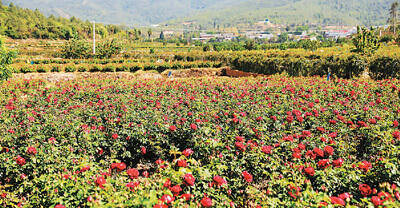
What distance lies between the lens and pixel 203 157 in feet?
14.2

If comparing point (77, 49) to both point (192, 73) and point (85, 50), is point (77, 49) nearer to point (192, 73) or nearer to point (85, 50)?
point (85, 50)

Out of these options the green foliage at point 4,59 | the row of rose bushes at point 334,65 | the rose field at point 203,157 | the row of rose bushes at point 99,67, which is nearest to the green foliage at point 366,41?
the row of rose bushes at point 334,65

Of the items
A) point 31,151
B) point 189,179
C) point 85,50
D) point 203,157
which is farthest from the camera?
point 85,50

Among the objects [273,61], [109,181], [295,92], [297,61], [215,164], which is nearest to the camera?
[109,181]

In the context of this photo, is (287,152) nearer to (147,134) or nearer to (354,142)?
(354,142)

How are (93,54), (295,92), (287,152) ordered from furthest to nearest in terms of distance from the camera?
1. (93,54)
2. (295,92)
3. (287,152)

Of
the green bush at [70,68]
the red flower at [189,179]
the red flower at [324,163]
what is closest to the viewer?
the red flower at [189,179]

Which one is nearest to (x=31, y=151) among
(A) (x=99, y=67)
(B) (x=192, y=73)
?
(B) (x=192, y=73)

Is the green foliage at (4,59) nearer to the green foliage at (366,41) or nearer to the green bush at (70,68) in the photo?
the green bush at (70,68)

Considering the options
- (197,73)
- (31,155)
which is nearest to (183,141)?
(31,155)

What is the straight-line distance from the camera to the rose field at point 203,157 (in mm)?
2727

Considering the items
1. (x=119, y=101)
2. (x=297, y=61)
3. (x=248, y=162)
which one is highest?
(x=297, y=61)

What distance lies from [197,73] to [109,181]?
Answer: 21.6 meters

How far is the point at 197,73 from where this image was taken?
24203 millimetres
